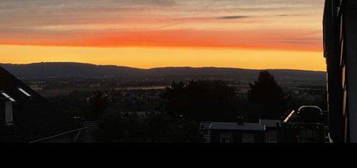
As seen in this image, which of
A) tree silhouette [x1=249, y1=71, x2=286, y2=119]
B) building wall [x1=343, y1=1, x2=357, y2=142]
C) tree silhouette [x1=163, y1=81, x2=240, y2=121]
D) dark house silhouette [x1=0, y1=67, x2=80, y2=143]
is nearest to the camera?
building wall [x1=343, y1=1, x2=357, y2=142]

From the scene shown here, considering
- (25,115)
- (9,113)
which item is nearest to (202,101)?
(25,115)

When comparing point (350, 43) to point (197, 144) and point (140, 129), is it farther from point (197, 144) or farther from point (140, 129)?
point (140, 129)

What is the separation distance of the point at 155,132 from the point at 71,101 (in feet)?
8.46

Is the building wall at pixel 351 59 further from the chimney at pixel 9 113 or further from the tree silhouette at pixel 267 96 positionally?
the tree silhouette at pixel 267 96

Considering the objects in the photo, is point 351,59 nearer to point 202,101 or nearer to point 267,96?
point 202,101

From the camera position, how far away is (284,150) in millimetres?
856

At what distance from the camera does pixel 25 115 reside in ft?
26.6

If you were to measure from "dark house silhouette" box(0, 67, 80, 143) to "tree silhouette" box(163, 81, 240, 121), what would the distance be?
36.0 feet

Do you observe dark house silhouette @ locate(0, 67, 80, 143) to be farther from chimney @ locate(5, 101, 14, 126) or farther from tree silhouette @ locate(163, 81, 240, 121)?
tree silhouette @ locate(163, 81, 240, 121)

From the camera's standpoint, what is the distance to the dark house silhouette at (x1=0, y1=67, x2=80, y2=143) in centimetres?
717

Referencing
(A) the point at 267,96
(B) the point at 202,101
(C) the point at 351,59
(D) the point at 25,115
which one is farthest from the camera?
(A) the point at 267,96

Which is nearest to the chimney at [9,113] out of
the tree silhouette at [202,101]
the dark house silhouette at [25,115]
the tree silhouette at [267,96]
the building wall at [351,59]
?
the dark house silhouette at [25,115]

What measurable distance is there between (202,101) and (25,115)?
14784mm

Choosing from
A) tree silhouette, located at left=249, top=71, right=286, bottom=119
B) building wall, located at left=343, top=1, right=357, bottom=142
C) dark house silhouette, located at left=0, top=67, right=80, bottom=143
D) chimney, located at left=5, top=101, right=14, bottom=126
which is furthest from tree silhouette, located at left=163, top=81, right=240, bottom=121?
building wall, located at left=343, top=1, right=357, bottom=142
